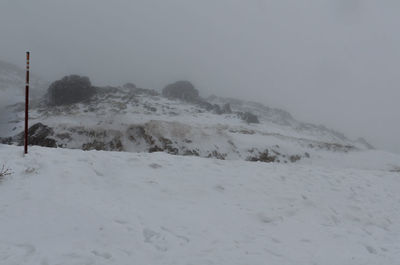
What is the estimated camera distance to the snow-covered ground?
4.35 m

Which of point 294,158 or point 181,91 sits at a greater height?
point 181,91

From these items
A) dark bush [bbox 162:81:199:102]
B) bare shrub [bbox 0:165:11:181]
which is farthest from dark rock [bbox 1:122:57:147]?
dark bush [bbox 162:81:199:102]

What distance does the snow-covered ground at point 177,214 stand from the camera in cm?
435

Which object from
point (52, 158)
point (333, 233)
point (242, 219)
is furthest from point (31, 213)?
point (333, 233)

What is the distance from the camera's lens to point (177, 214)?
239 inches

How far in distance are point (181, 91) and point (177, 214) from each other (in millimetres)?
57622

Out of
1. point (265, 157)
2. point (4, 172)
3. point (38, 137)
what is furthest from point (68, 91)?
point (4, 172)

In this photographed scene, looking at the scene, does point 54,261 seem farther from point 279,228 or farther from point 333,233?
point 333,233

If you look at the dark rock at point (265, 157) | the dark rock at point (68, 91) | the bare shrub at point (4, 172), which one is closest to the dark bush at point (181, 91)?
the dark rock at point (68, 91)

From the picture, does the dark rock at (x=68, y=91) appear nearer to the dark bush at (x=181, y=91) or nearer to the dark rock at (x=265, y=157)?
the dark rock at (x=265, y=157)

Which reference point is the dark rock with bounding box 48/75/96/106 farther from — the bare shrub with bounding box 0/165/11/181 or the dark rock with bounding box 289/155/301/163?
the bare shrub with bounding box 0/165/11/181

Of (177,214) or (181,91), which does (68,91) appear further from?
(177,214)

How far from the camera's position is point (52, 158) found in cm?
752

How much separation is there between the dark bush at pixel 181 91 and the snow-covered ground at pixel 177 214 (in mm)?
51901
